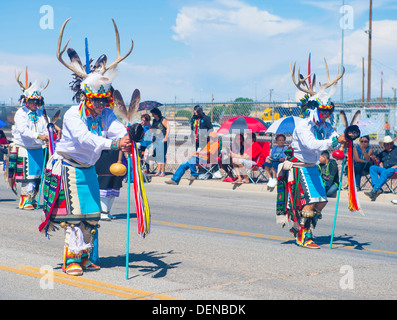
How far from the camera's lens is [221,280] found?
264 inches

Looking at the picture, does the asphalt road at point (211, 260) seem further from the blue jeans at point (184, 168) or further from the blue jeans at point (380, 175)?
the blue jeans at point (184, 168)

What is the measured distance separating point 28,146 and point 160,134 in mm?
7298

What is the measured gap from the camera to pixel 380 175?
14984mm

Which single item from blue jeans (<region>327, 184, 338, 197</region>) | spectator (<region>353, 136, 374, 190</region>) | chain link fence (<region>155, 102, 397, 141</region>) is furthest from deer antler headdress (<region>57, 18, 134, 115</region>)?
chain link fence (<region>155, 102, 397, 141</region>)

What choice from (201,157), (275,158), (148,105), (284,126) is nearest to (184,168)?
(201,157)

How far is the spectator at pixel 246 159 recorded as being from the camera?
691 inches

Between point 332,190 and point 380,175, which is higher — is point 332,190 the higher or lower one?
the lower one

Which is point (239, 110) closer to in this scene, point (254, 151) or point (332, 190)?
point (254, 151)

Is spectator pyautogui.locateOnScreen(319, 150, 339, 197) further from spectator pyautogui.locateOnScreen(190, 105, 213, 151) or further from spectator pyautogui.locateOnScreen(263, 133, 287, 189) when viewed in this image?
spectator pyautogui.locateOnScreen(190, 105, 213, 151)

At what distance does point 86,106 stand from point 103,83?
323mm

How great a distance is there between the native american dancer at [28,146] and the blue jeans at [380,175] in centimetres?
793

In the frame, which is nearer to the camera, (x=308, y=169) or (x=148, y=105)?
(x=308, y=169)

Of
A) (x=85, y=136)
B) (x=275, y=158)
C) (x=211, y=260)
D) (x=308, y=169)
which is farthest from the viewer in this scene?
Result: (x=275, y=158)
